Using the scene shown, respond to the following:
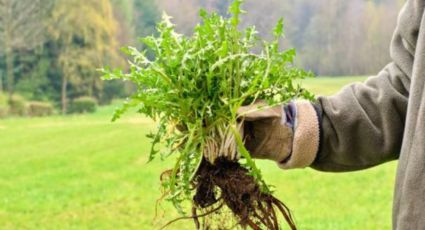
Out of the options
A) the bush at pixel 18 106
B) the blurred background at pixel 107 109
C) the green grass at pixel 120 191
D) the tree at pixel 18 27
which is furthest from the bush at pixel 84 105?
the green grass at pixel 120 191

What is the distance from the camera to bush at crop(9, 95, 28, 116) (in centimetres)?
839

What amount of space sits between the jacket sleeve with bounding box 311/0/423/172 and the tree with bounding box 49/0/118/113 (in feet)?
23.6

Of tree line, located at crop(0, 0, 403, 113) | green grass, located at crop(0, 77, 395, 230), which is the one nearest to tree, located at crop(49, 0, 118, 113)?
tree line, located at crop(0, 0, 403, 113)

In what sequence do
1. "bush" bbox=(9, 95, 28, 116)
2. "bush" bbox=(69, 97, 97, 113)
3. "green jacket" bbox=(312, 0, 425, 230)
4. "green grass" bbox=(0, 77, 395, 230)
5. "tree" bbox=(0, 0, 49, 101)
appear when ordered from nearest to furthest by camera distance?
"green jacket" bbox=(312, 0, 425, 230)
"green grass" bbox=(0, 77, 395, 230)
"tree" bbox=(0, 0, 49, 101)
"bush" bbox=(9, 95, 28, 116)
"bush" bbox=(69, 97, 97, 113)

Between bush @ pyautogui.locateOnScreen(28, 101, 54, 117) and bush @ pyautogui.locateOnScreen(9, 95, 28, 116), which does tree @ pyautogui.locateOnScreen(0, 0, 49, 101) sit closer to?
bush @ pyautogui.locateOnScreen(9, 95, 28, 116)

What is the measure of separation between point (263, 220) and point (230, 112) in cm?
12

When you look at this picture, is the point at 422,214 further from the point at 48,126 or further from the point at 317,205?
the point at 48,126

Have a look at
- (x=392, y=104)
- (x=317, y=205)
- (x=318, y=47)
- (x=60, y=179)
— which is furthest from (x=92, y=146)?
(x=392, y=104)

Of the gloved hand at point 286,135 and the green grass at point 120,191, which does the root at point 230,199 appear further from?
the green grass at point 120,191

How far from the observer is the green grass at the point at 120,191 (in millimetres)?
2812

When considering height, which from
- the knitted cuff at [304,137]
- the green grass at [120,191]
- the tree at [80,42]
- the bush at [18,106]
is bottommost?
the green grass at [120,191]

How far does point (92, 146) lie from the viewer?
5617mm

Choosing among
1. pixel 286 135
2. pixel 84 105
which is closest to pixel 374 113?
pixel 286 135

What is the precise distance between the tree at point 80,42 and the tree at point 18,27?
0.20 m
